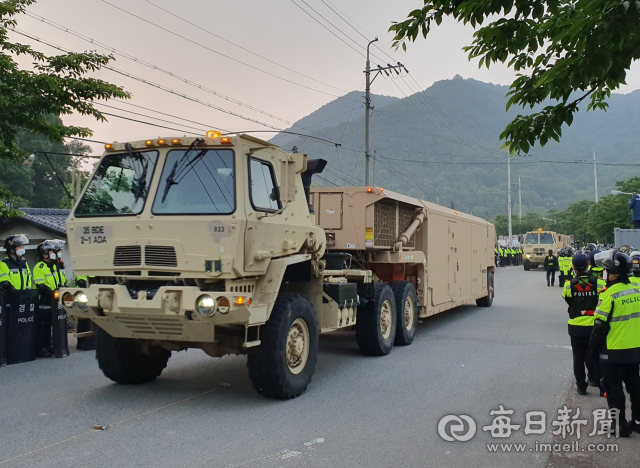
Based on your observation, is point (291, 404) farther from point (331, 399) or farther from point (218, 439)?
point (218, 439)

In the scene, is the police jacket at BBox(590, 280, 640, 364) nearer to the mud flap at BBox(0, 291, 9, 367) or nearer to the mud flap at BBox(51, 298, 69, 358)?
the mud flap at BBox(51, 298, 69, 358)

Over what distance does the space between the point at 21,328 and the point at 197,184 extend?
4.51 metres

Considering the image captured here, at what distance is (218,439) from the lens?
5.21 metres

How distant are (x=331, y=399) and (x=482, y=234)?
10.8m

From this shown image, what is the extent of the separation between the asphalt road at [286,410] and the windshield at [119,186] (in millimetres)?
2133

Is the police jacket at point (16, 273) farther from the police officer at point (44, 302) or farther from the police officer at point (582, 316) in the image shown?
the police officer at point (582, 316)

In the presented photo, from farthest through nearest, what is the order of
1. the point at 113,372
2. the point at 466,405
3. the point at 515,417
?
the point at 113,372, the point at 466,405, the point at 515,417

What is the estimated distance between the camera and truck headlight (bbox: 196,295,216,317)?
573 cm

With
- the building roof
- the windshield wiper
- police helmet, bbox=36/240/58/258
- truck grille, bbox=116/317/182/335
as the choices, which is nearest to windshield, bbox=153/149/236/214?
the windshield wiper

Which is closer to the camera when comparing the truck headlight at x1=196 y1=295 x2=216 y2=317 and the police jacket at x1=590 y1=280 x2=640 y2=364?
the police jacket at x1=590 y1=280 x2=640 y2=364

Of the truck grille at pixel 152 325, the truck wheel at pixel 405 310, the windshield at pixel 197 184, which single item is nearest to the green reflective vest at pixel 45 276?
the truck grille at pixel 152 325

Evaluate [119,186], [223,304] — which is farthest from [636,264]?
[119,186]

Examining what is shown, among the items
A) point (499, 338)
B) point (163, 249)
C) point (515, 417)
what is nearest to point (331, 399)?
point (515, 417)

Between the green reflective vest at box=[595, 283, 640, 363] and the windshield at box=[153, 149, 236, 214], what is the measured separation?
12.2 feet
